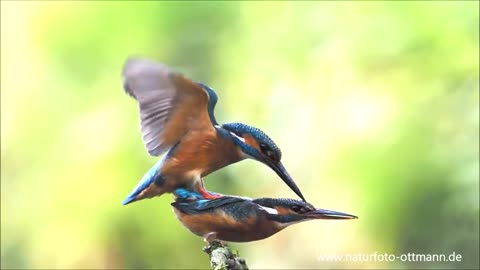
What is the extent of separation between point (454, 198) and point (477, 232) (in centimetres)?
9

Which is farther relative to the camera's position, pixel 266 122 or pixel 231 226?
pixel 266 122

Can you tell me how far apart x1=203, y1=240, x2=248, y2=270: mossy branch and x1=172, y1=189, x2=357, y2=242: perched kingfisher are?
0.05ft

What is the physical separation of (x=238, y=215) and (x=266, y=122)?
618 mm

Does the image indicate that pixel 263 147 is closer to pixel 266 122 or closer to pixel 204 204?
pixel 204 204

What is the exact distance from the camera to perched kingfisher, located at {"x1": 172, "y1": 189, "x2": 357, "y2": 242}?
777 mm

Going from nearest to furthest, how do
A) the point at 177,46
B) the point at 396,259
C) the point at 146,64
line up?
the point at 146,64 → the point at 396,259 → the point at 177,46

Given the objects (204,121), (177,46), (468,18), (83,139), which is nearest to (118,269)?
(83,139)

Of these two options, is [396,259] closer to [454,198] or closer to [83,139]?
[454,198]

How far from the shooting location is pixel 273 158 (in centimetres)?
80

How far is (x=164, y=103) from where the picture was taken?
0.78m

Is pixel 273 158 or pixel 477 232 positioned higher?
pixel 477 232

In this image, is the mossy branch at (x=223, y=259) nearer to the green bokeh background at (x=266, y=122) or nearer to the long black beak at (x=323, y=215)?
the long black beak at (x=323, y=215)

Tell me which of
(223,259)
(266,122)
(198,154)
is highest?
(266,122)

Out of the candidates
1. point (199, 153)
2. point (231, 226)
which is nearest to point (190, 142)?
point (199, 153)
